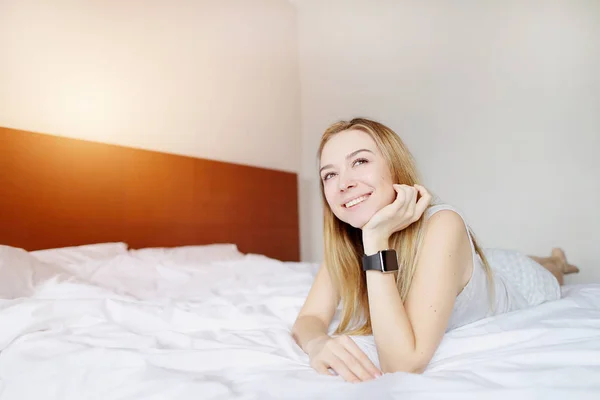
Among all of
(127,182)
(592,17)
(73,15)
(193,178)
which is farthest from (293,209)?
(592,17)

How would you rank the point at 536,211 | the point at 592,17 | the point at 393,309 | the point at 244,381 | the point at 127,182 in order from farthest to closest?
the point at 536,211
the point at 592,17
the point at 127,182
the point at 393,309
the point at 244,381

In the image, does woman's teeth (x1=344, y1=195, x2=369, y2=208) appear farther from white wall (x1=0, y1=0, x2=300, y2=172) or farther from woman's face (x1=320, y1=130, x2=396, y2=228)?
white wall (x1=0, y1=0, x2=300, y2=172)

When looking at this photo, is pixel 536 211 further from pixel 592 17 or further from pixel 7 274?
pixel 7 274

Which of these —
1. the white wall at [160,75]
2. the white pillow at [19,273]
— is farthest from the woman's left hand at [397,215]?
the white wall at [160,75]

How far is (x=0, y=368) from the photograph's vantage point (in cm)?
86

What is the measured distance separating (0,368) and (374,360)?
709 mm

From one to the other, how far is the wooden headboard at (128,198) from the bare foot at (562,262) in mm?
1737

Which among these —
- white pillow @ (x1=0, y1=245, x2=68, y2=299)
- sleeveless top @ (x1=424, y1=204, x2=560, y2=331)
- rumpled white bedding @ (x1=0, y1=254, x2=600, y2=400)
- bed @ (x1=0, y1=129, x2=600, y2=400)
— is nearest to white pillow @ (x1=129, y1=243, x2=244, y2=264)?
bed @ (x1=0, y1=129, x2=600, y2=400)

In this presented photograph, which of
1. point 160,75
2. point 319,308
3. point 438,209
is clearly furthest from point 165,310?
point 160,75

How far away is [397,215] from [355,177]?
0.41ft

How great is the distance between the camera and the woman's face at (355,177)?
96 centimetres

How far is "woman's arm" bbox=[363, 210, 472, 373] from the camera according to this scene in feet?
2.64

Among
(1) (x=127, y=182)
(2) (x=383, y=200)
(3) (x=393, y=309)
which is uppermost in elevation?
(1) (x=127, y=182)

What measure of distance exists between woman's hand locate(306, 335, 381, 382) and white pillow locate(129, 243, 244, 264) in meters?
1.38
